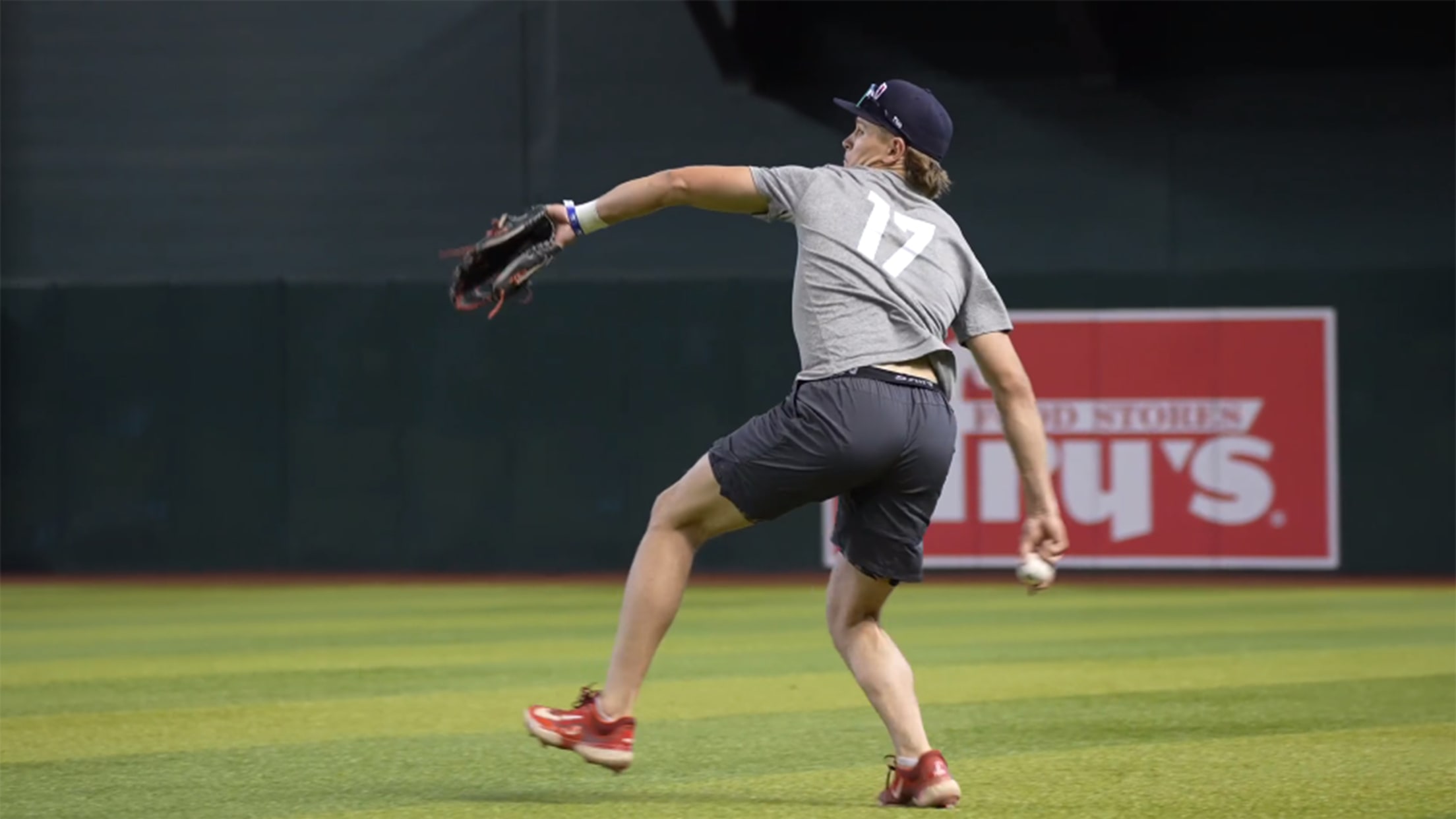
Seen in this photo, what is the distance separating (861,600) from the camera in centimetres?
575

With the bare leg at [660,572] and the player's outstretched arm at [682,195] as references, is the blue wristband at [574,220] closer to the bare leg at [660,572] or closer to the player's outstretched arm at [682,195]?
the player's outstretched arm at [682,195]

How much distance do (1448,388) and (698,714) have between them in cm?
1043

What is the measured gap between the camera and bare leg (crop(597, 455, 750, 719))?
557 cm

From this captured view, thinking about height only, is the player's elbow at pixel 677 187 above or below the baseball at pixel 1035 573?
above

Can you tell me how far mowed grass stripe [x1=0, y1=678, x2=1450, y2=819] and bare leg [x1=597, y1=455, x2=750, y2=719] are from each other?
0.37m

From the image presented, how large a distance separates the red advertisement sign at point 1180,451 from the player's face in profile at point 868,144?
1114 centimetres

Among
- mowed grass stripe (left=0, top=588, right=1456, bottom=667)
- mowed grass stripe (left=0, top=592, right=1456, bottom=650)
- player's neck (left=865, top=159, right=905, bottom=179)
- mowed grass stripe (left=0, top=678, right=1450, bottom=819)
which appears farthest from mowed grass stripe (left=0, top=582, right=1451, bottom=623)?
player's neck (left=865, top=159, right=905, bottom=179)

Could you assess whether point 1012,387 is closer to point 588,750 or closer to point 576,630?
point 588,750

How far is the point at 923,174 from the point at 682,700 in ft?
12.4

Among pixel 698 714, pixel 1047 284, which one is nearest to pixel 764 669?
pixel 698 714

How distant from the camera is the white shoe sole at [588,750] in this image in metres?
5.55

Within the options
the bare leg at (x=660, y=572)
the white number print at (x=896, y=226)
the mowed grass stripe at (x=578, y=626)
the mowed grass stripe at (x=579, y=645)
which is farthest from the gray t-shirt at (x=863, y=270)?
the mowed grass stripe at (x=578, y=626)

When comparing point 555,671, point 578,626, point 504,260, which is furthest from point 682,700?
point 578,626

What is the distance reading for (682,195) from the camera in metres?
5.46
